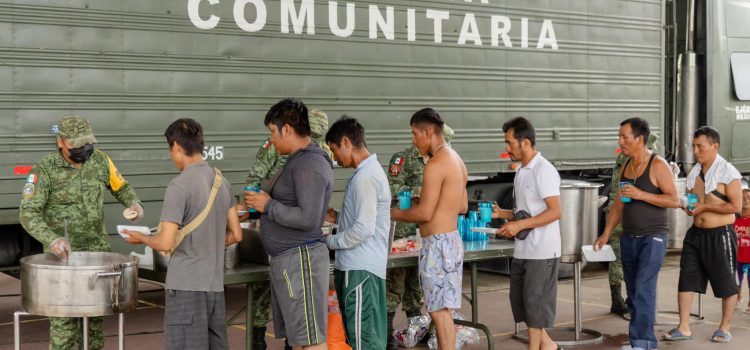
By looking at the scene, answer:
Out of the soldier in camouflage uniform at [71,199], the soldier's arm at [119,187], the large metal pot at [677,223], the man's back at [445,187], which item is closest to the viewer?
the soldier in camouflage uniform at [71,199]

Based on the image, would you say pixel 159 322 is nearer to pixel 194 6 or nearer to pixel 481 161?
pixel 194 6

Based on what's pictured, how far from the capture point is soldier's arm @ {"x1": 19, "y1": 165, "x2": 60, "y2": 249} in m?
5.64

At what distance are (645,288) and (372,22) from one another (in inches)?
153

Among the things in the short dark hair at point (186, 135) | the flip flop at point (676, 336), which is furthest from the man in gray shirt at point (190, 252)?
the flip flop at point (676, 336)

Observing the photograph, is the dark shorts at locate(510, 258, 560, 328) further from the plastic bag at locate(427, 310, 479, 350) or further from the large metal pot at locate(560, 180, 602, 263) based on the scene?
the large metal pot at locate(560, 180, 602, 263)

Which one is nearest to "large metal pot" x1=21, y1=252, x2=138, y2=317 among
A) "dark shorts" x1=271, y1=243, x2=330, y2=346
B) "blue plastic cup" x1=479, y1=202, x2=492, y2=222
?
"dark shorts" x1=271, y1=243, x2=330, y2=346

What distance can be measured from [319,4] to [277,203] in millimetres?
4184

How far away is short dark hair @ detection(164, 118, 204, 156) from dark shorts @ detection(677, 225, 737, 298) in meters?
4.21

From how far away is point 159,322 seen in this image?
28.6ft

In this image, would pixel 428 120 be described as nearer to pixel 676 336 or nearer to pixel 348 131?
pixel 348 131

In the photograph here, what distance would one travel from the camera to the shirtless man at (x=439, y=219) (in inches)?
235

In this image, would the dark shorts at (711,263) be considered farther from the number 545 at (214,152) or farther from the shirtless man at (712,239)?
the number 545 at (214,152)

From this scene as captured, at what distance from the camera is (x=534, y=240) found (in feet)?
20.7

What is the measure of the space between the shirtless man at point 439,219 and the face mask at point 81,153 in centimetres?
187
